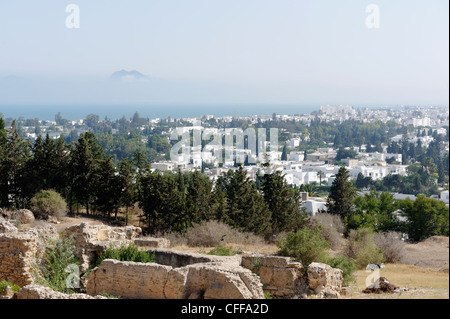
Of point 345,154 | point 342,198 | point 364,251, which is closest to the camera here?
point 364,251

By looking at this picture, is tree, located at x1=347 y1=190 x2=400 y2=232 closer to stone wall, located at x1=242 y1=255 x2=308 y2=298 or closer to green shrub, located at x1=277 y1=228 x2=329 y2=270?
green shrub, located at x1=277 y1=228 x2=329 y2=270

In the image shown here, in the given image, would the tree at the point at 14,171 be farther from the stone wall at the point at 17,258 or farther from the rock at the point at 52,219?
the stone wall at the point at 17,258

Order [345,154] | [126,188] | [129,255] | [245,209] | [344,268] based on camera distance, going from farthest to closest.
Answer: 1. [345,154]
2. [126,188]
3. [245,209]
4. [344,268]
5. [129,255]

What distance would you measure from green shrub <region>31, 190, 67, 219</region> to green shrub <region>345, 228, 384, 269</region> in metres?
11.2

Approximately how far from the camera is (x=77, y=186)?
22.4 metres

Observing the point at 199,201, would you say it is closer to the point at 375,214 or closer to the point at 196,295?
the point at 375,214

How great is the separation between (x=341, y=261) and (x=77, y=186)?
1389 centimetres

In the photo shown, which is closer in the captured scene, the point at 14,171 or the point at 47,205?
the point at 47,205

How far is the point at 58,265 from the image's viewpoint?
9.20 meters

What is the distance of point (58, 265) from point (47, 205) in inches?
470

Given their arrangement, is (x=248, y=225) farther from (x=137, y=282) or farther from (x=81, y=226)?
(x=137, y=282)

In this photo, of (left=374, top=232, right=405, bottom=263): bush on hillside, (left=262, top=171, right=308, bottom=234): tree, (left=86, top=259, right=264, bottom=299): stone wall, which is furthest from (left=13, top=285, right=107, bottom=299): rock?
(left=262, top=171, right=308, bottom=234): tree

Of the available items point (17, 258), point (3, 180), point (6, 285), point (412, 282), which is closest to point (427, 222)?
point (412, 282)

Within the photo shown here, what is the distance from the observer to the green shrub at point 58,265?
8984 mm
